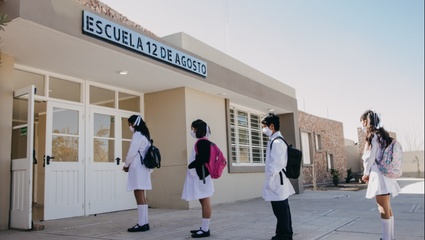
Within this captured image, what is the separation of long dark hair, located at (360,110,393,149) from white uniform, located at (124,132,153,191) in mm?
3003

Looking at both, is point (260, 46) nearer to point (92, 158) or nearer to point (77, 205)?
point (92, 158)

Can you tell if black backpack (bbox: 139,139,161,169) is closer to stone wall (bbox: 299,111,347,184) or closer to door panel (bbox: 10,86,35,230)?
door panel (bbox: 10,86,35,230)

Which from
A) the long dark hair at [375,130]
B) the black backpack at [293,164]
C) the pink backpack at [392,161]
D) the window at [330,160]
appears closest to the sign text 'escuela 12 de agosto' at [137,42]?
the black backpack at [293,164]

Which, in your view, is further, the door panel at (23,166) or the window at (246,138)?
the window at (246,138)

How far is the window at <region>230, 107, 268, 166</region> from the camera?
1095 centimetres

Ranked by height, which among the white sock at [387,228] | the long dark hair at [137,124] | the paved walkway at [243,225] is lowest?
the paved walkway at [243,225]

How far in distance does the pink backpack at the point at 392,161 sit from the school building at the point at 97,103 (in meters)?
4.29

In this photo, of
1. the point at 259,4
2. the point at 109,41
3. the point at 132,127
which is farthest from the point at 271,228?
the point at 259,4

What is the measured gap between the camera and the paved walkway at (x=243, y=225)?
489 cm

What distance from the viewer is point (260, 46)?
423 inches

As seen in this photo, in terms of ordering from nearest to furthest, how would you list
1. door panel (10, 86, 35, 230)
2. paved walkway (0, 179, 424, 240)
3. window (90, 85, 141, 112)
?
paved walkway (0, 179, 424, 240) < door panel (10, 86, 35, 230) < window (90, 85, 141, 112)

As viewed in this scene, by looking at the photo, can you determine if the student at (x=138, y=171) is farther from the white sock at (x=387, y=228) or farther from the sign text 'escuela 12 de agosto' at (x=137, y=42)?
the white sock at (x=387, y=228)

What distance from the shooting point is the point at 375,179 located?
13.1 feet

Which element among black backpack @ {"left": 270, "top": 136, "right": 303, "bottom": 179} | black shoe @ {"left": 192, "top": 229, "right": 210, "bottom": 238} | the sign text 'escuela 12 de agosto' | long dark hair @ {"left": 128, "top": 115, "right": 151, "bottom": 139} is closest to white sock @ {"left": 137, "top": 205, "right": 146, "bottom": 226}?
black shoe @ {"left": 192, "top": 229, "right": 210, "bottom": 238}
